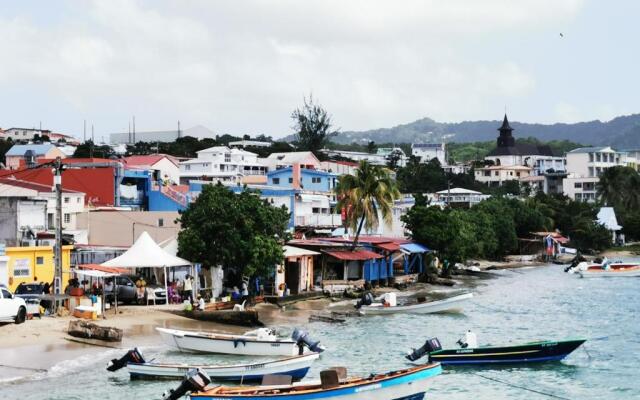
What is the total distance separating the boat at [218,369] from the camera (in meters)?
28.0

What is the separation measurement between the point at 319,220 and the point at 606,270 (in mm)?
27815

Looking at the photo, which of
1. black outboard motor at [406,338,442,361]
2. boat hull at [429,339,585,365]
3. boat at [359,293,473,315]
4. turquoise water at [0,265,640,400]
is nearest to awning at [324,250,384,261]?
turquoise water at [0,265,640,400]

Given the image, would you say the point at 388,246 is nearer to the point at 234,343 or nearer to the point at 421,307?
the point at 421,307

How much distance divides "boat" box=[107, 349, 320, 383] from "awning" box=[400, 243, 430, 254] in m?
41.2

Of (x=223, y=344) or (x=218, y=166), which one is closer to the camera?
(x=223, y=344)

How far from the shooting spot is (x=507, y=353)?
110ft

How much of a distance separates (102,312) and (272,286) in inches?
596

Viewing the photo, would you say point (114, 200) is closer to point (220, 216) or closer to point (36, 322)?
point (220, 216)

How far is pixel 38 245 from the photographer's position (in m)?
44.0

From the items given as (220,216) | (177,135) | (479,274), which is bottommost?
(479,274)

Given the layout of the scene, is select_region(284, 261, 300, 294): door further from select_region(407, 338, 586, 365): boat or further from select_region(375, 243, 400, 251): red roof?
select_region(407, 338, 586, 365): boat

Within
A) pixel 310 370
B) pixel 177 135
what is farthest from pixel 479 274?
pixel 177 135

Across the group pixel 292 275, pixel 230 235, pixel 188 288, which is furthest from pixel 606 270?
pixel 188 288

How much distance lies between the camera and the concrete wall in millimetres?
54125
